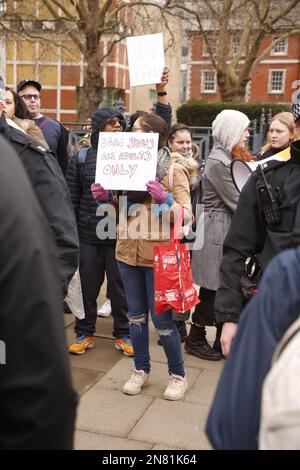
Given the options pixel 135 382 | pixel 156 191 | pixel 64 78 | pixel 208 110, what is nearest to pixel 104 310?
pixel 135 382

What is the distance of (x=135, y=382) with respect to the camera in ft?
12.6

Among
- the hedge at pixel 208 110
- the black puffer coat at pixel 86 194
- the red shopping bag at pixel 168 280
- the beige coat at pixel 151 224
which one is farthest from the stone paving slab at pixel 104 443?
the hedge at pixel 208 110

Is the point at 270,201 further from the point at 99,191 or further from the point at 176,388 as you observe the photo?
the point at 176,388

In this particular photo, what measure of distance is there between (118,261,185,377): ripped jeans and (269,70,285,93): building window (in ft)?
182

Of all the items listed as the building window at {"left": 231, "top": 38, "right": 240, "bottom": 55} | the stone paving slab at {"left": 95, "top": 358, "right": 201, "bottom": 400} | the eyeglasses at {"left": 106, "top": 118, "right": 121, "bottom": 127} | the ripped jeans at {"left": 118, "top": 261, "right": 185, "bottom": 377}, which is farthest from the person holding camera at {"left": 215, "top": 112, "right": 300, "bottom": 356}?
the building window at {"left": 231, "top": 38, "right": 240, "bottom": 55}

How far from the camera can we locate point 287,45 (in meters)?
55.5

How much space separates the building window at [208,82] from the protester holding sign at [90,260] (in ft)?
184

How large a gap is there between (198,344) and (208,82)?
57.2 m

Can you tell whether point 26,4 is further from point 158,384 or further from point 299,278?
point 299,278

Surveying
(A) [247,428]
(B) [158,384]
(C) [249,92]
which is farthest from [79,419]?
(C) [249,92]

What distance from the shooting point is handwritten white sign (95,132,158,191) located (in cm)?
356

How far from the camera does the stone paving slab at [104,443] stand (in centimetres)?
313
